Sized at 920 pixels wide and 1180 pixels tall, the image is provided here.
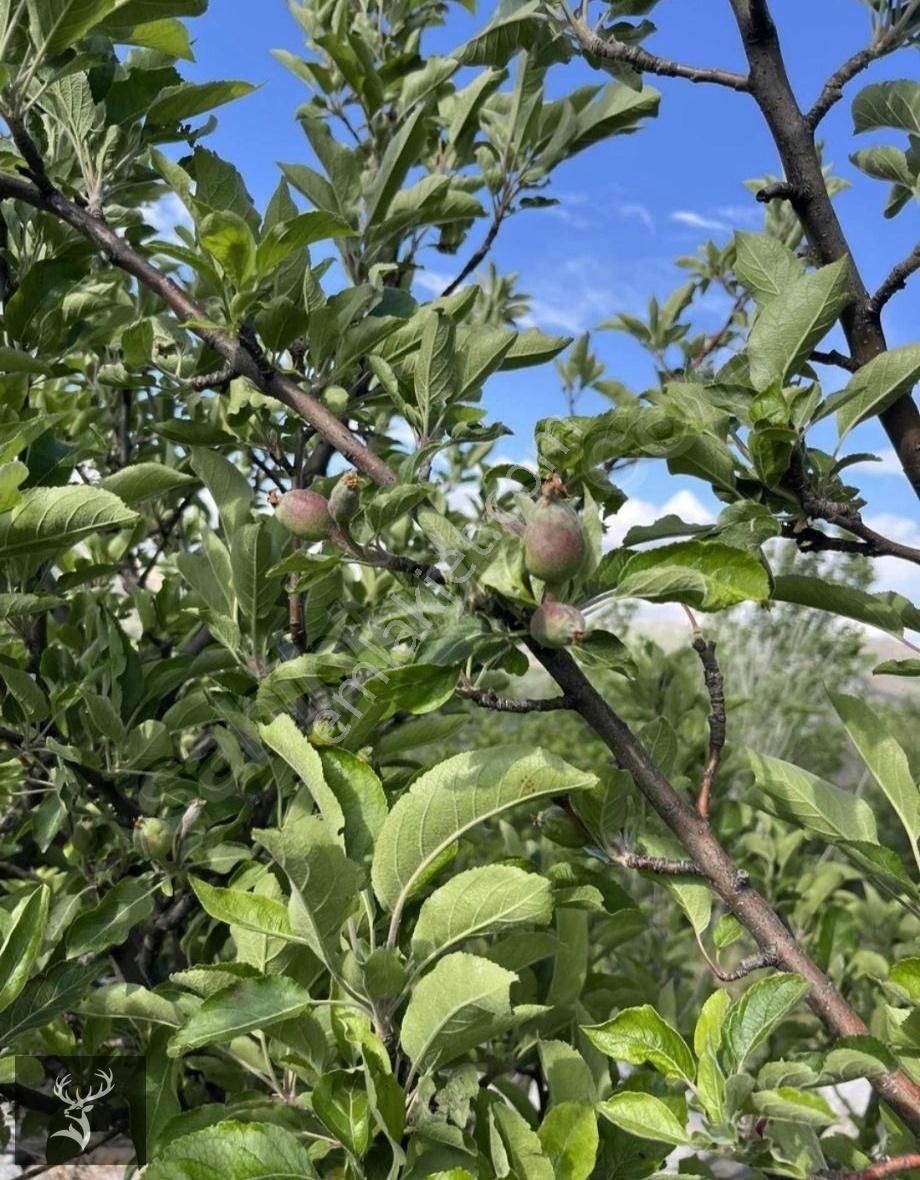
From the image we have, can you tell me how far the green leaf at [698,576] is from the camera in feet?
2.24

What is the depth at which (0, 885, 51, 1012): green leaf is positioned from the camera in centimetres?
84

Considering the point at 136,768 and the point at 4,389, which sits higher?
the point at 4,389

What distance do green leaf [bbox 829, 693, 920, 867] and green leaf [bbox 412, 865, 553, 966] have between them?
36cm

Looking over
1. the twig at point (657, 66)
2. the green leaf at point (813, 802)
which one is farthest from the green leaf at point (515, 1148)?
the twig at point (657, 66)

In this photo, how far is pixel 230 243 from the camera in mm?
880

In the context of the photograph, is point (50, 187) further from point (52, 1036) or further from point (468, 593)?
point (52, 1036)

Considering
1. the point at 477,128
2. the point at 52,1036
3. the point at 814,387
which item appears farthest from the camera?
the point at 477,128

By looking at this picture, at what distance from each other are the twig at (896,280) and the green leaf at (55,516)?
0.75 metres

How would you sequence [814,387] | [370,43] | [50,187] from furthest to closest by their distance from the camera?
[370,43] → [50,187] → [814,387]

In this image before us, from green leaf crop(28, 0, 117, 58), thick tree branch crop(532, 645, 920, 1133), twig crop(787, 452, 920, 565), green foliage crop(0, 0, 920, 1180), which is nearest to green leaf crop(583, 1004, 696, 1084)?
green foliage crop(0, 0, 920, 1180)

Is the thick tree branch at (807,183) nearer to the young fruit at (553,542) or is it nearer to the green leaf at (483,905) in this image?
the young fruit at (553,542)

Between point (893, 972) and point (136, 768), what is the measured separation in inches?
37.2

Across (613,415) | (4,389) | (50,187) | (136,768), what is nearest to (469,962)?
(613,415)

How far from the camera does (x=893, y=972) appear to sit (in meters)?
0.73
